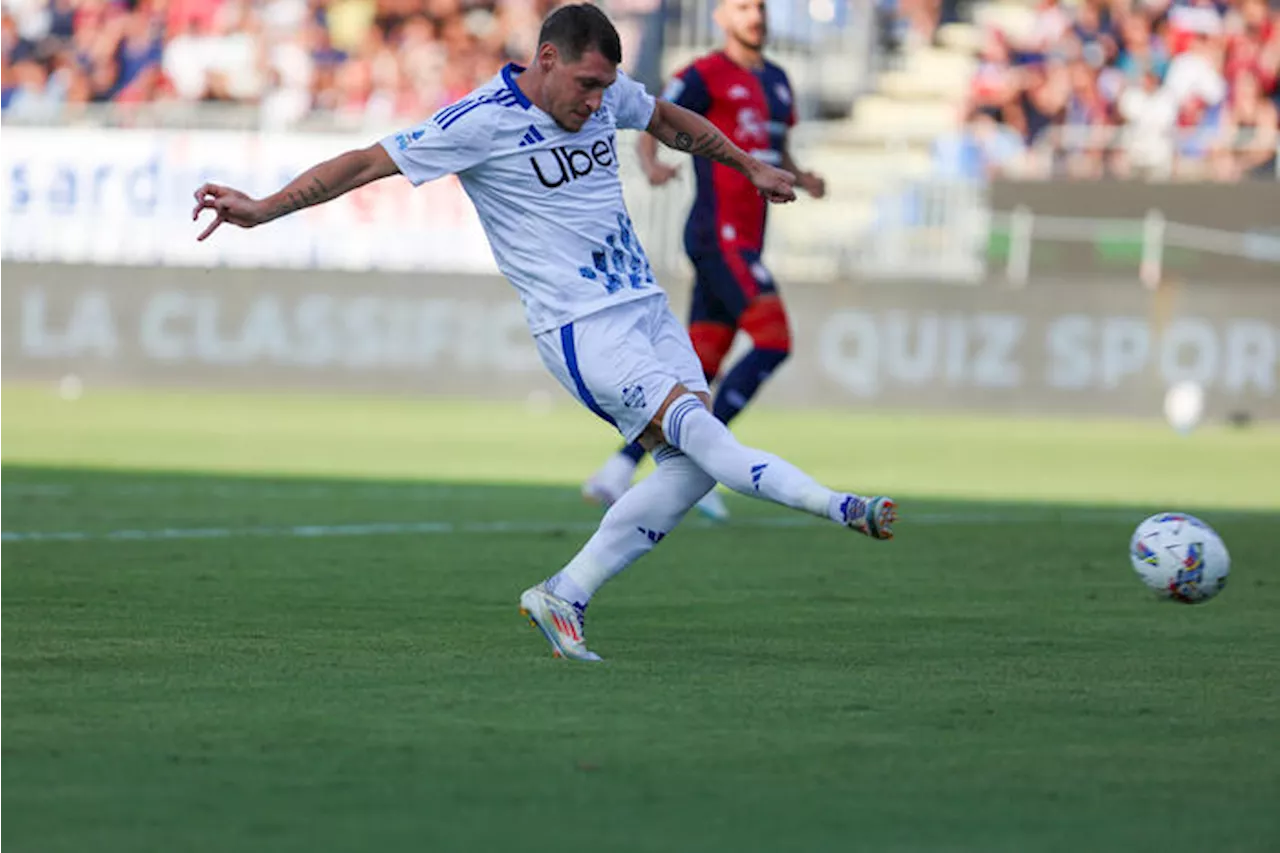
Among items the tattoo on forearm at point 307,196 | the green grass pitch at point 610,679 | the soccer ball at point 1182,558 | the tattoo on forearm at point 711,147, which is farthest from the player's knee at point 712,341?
the tattoo on forearm at point 307,196

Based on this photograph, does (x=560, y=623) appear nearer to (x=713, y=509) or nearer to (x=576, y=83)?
(x=576, y=83)

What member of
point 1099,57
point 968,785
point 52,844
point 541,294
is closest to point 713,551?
point 541,294

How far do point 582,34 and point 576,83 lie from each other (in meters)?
0.15

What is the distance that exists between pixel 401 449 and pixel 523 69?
907 centimetres

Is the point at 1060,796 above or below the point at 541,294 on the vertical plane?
below

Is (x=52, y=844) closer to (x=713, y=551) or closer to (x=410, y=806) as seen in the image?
(x=410, y=806)

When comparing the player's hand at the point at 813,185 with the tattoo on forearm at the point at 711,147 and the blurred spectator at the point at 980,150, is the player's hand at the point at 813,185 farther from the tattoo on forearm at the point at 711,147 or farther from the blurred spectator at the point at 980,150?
the blurred spectator at the point at 980,150

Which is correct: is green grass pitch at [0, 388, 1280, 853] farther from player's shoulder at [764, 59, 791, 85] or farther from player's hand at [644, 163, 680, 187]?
player's shoulder at [764, 59, 791, 85]

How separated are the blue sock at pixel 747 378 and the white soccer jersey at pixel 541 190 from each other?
162 inches

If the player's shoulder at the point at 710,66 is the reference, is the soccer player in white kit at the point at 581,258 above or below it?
below

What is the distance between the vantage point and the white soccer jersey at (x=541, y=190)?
6.78 metres

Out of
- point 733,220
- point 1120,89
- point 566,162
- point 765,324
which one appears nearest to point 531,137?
point 566,162

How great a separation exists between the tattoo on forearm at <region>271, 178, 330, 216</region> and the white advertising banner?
570 inches

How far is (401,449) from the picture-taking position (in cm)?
1581
